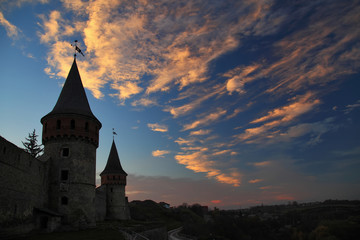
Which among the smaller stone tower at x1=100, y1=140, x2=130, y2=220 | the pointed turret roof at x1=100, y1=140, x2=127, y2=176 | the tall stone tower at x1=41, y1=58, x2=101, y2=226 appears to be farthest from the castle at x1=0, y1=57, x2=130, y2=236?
the pointed turret roof at x1=100, y1=140, x2=127, y2=176

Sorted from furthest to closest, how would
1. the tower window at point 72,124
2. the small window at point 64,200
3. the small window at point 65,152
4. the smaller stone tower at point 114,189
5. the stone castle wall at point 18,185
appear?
the smaller stone tower at point 114,189 < the tower window at point 72,124 < the small window at point 65,152 < the small window at point 64,200 < the stone castle wall at point 18,185

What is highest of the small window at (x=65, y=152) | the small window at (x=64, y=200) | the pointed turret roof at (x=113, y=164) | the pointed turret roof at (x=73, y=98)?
the pointed turret roof at (x=73, y=98)

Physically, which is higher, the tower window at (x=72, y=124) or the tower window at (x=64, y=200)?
the tower window at (x=72, y=124)

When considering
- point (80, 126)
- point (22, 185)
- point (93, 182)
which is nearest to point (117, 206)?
point (93, 182)

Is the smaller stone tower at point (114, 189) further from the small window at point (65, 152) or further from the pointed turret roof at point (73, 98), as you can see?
the small window at point (65, 152)

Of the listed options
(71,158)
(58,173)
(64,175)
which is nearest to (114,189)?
(64,175)

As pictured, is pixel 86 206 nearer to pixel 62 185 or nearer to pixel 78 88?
pixel 62 185

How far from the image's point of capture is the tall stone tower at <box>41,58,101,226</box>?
24375mm

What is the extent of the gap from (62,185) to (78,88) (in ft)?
35.6

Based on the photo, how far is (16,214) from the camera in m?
18.4

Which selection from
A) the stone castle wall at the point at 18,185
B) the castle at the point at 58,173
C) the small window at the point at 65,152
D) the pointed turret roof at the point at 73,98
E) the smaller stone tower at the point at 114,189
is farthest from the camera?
the smaller stone tower at the point at 114,189

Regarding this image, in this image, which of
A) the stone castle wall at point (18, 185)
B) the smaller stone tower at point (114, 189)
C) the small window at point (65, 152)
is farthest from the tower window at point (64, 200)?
the smaller stone tower at point (114, 189)

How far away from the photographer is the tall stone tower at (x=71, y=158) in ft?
80.0

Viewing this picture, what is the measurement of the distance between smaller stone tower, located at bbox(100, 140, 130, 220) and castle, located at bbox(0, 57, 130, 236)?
72.0ft
